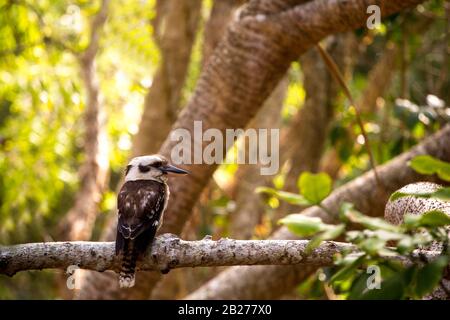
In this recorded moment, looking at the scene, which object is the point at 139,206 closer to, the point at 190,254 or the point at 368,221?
the point at 190,254

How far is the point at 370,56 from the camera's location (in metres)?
11.2

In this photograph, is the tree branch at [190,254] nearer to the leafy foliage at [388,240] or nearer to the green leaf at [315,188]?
the green leaf at [315,188]

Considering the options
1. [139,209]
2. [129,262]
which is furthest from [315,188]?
[139,209]

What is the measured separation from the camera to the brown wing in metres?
3.41

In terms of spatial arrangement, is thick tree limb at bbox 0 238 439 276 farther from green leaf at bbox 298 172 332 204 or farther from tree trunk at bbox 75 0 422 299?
tree trunk at bbox 75 0 422 299

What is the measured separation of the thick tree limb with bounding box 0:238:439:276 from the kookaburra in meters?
0.14

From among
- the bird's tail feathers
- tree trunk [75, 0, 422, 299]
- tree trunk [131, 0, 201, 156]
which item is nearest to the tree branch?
the bird's tail feathers

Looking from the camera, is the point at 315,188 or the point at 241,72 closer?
the point at 315,188

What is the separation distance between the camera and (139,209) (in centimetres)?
355

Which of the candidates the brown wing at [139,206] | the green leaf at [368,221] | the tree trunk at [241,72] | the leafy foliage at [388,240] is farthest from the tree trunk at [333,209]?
the green leaf at [368,221]

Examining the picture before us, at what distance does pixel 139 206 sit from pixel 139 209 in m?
0.02

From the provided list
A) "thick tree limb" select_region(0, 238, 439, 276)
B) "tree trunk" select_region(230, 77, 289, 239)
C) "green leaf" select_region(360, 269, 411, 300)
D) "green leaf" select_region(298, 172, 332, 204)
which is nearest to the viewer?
"green leaf" select_region(360, 269, 411, 300)

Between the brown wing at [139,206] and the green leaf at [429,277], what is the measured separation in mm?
1619
